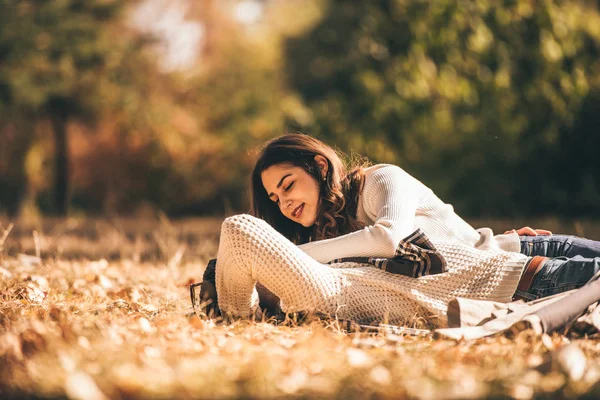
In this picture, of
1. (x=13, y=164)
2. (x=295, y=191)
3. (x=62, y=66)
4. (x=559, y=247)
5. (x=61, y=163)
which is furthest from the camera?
(x=13, y=164)

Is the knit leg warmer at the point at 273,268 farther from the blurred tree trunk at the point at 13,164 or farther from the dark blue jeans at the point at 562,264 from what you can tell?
the blurred tree trunk at the point at 13,164

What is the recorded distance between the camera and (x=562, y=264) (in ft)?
9.48

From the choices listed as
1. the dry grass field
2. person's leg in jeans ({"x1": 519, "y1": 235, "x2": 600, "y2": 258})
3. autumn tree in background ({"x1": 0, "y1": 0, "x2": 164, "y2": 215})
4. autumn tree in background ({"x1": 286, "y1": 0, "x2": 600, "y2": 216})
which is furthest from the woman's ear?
autumn tree in background ({"x1": 0, "y1": 0, "x2": 164, "y2": 215})

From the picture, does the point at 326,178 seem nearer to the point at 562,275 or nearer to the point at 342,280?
the point at 342,280

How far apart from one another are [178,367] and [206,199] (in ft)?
36.9

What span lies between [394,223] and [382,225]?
5 cm

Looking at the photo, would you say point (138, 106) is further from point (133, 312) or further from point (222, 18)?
point (133, 312)

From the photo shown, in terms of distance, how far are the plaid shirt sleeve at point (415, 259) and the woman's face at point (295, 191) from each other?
578 millimetres

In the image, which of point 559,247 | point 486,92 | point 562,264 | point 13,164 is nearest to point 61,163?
point 13,164

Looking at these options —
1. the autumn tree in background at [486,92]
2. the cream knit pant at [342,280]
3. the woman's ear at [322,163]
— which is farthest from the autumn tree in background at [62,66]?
the cream knit pant at [342,280]

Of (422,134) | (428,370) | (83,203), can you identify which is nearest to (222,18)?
(83,203)

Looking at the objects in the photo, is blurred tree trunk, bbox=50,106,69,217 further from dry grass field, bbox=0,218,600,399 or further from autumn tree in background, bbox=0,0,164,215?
dry grass field, bbox=0,218,600,399

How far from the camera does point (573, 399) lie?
1.71 metres

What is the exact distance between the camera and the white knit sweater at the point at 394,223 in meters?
2.85
